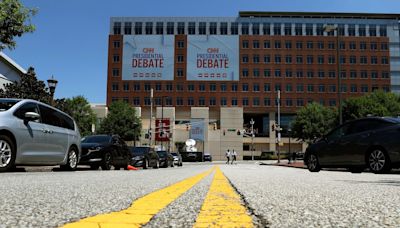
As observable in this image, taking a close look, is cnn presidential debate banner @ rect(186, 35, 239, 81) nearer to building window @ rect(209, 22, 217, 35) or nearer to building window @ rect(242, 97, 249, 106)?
building window @ rect(209, 22, 217, 35)

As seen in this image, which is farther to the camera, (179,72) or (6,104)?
(179,72)

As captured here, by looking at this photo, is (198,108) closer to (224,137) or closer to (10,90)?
(224,137)

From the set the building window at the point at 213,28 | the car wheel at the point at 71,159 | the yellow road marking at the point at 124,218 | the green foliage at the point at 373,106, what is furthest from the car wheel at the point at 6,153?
the building window at the point at 213,28

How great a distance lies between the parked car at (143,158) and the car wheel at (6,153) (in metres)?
11.2

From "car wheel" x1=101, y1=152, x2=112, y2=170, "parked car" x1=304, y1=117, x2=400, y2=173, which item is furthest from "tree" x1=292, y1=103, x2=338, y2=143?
"car wheel" x1=101, y1=152, x2=112, y2=170

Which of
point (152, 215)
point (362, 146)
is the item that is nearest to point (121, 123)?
point (362, 146)

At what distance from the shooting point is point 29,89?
100ft

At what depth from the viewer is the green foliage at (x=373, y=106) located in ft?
186

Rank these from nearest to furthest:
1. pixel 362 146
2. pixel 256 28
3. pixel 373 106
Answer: pixel 362 146 < pixel 373 106 < pixel 256 28

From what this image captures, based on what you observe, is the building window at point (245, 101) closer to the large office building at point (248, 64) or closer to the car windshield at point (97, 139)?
the large office building at point (248, 64)

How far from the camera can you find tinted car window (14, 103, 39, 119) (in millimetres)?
9789

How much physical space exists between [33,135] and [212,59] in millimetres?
82224

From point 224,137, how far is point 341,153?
74673 mm

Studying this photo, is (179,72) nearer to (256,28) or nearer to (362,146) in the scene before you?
(256,28)
